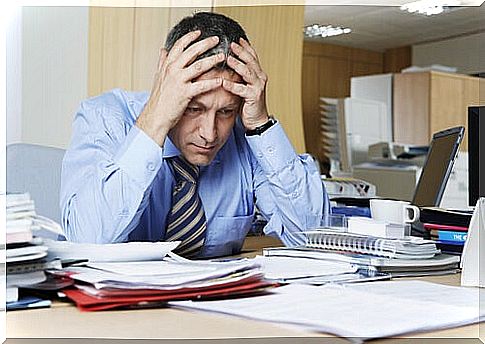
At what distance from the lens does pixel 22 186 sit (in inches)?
60.0

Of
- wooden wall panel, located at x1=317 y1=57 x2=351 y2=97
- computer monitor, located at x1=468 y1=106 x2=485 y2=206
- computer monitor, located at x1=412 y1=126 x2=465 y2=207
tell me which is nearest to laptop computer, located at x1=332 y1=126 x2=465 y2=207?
computer monitor, located at x1=412 y1=126 x2=465 y2=207

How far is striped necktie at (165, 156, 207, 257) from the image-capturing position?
4.40 feet

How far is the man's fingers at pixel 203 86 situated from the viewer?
4.01ft

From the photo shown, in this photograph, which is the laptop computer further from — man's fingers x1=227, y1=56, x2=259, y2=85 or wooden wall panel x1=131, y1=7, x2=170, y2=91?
wooden wall panel x1=131, y1=7, x2=170, y2=91

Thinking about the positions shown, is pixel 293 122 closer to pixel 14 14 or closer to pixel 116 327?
pixel 14 14

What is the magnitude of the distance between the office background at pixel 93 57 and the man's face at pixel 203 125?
71 centimetres

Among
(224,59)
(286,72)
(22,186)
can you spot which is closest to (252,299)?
(224,59)

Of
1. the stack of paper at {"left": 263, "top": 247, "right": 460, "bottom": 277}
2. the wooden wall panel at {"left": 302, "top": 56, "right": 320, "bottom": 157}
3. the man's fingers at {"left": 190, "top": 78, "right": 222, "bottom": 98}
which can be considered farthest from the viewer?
the wooden wall panel at {"left": 302, "top": 56, "right": 320, "bottom": 157}

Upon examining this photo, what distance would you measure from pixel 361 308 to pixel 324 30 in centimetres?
525

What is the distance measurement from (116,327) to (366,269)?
422mm

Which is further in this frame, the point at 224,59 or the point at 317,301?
the point at 224,59

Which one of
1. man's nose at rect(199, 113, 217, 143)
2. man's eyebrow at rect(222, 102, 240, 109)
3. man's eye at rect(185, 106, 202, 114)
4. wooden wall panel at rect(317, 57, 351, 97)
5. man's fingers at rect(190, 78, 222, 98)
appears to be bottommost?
man's nose at rect(199, 113, 217, 143)

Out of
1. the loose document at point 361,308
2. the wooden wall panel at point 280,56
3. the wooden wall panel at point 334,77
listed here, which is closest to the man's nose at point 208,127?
the loose document at point 361,308

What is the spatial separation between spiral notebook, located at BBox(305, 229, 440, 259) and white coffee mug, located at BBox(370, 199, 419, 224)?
0.16 meters
